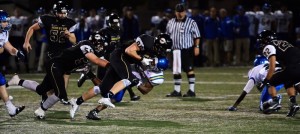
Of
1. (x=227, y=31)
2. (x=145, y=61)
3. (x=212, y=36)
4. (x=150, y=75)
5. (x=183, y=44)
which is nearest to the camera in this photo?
(x=145, y=61)

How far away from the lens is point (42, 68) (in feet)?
73.0

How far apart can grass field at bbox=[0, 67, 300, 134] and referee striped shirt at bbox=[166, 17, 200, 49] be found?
3.58 feet

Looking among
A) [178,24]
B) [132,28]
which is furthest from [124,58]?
[132,28]

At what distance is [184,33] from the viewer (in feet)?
51.9

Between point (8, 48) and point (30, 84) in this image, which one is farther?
point (30, 84)

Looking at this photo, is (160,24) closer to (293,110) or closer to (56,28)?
(56,28)

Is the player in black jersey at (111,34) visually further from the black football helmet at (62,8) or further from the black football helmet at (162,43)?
the black football helmet at (162,43)

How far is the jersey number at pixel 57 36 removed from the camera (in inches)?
523

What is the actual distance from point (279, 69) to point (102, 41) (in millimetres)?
2821

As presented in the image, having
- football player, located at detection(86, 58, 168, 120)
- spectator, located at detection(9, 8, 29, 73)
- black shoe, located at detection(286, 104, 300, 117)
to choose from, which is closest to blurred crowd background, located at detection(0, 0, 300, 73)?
spectator, located at detection(9, 8, 29, 73)

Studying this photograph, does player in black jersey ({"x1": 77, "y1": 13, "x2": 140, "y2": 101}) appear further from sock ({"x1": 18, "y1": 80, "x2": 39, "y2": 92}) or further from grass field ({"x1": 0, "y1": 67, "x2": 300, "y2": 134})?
sock ({"x1": 18, "y1": 80, "x2": 39, "y2": 92})

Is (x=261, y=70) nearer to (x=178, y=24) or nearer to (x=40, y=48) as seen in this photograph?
(x=178, y=24)

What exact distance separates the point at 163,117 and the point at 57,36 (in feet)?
8.87

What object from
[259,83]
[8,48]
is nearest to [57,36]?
[8,48]
